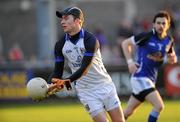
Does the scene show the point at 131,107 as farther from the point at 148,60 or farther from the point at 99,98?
the point at 99,98

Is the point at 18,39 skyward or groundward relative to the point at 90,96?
groundward

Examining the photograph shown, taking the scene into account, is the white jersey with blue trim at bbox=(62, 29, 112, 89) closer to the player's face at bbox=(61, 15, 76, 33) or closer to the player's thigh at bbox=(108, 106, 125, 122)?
the player's face at bbox=(61, 15, 76, 33)

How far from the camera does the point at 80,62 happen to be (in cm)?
1219

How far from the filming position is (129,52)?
15.2 m

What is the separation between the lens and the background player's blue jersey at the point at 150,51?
49.6ft

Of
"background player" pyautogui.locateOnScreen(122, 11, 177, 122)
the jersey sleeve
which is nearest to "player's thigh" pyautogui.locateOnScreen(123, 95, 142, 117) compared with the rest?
"background player" pyautogui.locateOnScreen(122, 11, 177, 122)

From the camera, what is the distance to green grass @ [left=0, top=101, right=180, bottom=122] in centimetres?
1959

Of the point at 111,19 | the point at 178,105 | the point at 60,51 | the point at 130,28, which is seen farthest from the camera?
the point at 111,19

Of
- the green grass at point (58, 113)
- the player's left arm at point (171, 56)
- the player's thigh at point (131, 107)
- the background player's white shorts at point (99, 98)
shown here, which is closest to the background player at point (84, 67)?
the background player's white shorts at point (99, 98)

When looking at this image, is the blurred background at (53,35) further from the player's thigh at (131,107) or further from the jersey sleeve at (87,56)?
the jersey sleeve at (87,56)

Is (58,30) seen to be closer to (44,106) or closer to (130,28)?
(130,28)

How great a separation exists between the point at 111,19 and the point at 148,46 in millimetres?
20574

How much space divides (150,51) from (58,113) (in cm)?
675

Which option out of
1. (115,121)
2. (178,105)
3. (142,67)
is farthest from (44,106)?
Result: (115,121)
